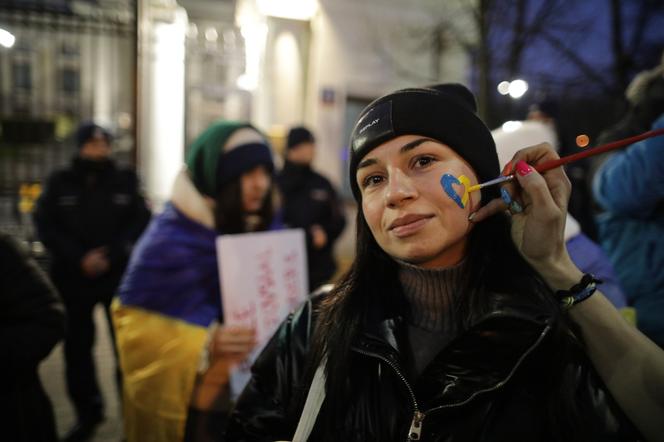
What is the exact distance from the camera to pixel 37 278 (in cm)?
201

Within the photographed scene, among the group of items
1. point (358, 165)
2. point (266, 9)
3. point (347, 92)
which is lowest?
point (358, 165)

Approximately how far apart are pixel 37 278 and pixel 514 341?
174 cm

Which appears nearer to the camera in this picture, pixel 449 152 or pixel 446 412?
pixel 446 412

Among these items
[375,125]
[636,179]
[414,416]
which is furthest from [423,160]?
[636,179]

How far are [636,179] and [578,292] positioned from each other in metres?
1.02

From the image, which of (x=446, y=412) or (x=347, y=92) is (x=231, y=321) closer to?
(x=446, y=412)

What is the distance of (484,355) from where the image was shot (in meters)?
1.20

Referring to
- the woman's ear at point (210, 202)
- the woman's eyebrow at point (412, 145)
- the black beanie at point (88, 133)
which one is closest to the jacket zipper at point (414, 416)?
the woman's eyebrow at point (412, 145)

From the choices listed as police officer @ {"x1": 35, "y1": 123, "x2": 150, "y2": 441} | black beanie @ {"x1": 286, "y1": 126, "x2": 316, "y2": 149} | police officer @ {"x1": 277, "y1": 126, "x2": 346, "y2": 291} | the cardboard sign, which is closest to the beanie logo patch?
the cardboard sign

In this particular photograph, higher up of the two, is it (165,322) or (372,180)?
(372,180)

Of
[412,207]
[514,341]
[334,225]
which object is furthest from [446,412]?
[334,225]

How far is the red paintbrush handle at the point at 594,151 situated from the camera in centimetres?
102

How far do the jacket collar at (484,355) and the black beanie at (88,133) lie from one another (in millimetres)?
3590

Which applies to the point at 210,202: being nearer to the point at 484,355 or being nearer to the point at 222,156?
the point at 222,156
